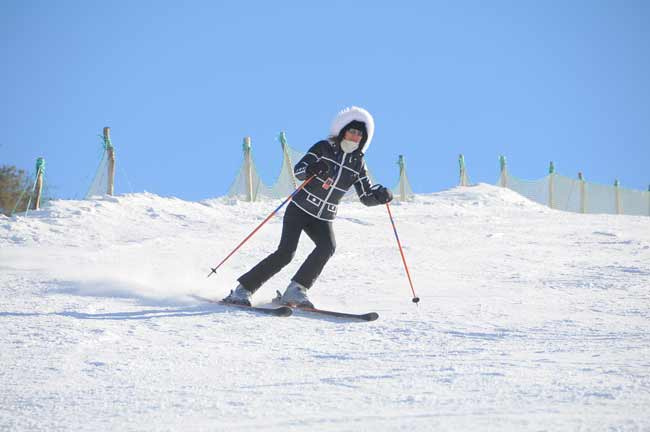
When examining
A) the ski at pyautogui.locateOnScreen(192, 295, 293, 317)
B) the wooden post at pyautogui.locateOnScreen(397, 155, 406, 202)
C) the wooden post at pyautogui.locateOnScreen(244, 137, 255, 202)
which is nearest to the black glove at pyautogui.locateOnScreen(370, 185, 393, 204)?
the ski at pyautogui.locateOnScreen(192, 295, 293, 317)

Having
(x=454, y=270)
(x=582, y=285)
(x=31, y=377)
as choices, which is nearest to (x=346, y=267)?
(x=454, y=270)

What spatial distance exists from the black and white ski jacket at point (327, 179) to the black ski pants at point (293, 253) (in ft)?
0.24

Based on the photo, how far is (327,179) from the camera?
18.7ft

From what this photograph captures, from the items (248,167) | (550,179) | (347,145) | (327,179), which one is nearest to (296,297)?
(327,179)

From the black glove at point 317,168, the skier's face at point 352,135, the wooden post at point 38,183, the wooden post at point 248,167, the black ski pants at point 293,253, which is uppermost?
the wooden post at point 248,167

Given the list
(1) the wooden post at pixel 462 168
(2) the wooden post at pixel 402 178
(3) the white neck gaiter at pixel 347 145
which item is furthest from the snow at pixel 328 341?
(1) the wooden post at pixel 462 168

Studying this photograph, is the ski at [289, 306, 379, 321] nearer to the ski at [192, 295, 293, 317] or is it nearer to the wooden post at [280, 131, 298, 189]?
the ski at [192, 295, 293, 317]

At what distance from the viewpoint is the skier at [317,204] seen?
221 inches

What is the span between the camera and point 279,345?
4.25 meters

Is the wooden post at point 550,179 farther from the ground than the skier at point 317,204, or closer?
farther from the ground

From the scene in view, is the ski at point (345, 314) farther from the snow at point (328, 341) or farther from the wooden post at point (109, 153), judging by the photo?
the wooden post at point (109, 153)

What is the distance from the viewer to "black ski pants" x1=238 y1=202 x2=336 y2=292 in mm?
5648

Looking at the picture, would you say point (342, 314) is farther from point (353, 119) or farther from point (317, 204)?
point (353, 119)

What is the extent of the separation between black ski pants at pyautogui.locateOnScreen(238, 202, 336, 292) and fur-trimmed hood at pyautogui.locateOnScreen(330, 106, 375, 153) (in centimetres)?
69
